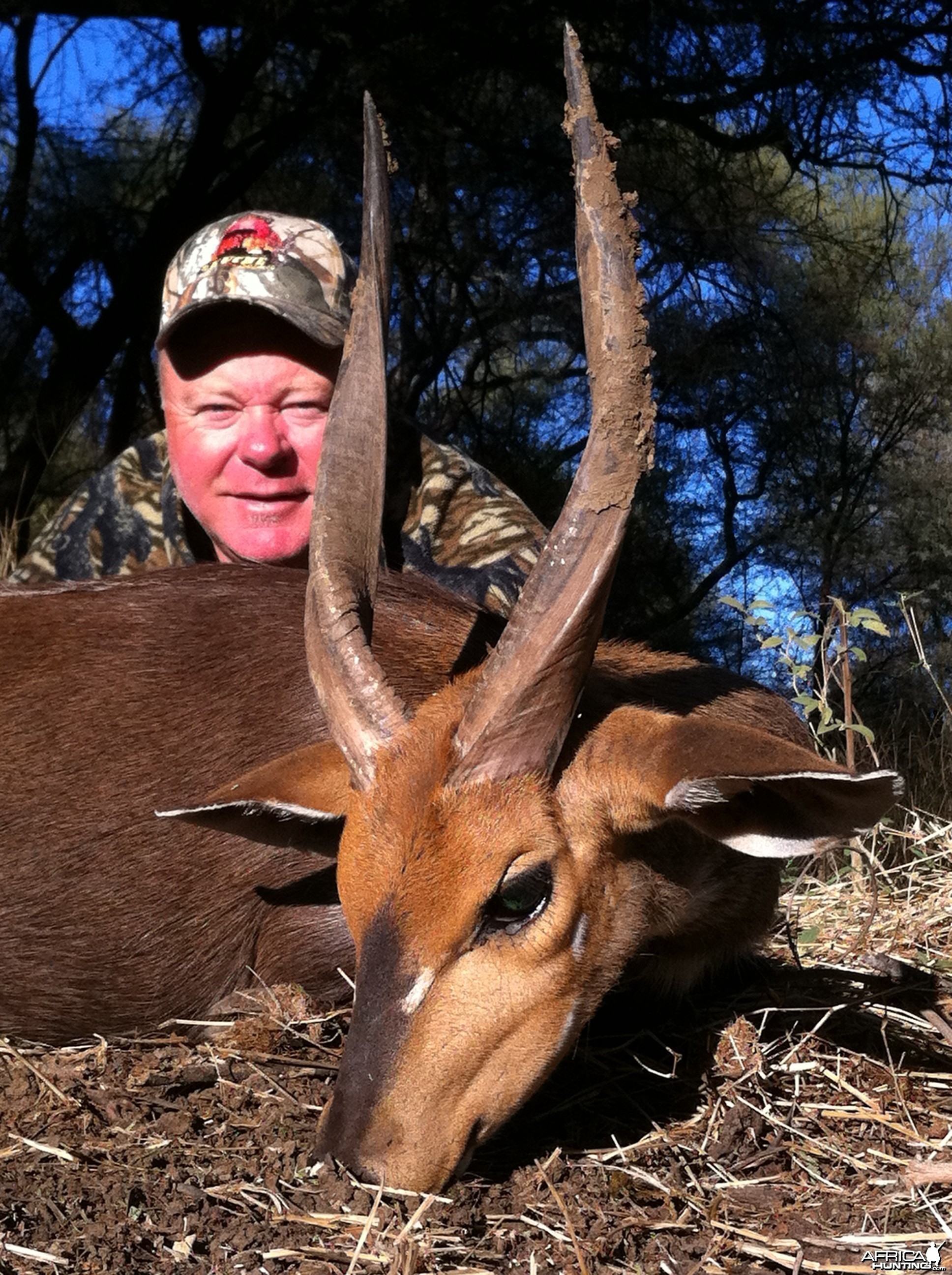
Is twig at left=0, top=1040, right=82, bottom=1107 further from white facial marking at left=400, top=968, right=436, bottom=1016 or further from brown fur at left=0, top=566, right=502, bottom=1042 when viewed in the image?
white facial marking at left=400, top=968, right=436, bottom=1016

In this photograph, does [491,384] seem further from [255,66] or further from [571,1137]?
[571,1137]

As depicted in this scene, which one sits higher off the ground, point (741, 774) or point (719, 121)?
point (719, 121)

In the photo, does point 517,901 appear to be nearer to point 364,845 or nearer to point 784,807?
point 364,845

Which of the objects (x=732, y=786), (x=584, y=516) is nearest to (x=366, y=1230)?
(x=732, y=786)

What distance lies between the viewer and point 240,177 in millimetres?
9422

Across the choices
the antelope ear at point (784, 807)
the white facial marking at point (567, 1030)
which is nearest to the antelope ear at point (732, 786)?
the antelope ear at point (784, 807)

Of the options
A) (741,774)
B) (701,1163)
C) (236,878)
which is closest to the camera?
(741,774)

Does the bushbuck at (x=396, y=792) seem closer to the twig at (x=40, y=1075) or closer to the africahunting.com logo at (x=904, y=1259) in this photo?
the twig at (x=40, y=1075)

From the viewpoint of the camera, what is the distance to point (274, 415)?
486cm

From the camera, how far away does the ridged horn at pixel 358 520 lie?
8.95ft

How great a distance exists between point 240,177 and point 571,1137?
8.06 meters

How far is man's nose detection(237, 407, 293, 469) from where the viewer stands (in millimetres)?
4734

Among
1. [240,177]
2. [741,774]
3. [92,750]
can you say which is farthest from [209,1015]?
[240,177]

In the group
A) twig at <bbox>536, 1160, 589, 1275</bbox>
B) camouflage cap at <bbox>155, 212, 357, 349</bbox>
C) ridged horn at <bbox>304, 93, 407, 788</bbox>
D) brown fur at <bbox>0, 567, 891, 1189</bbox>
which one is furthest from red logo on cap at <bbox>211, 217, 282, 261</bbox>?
twig at <bbox>536, 1160, 589, 1275</bbox>
